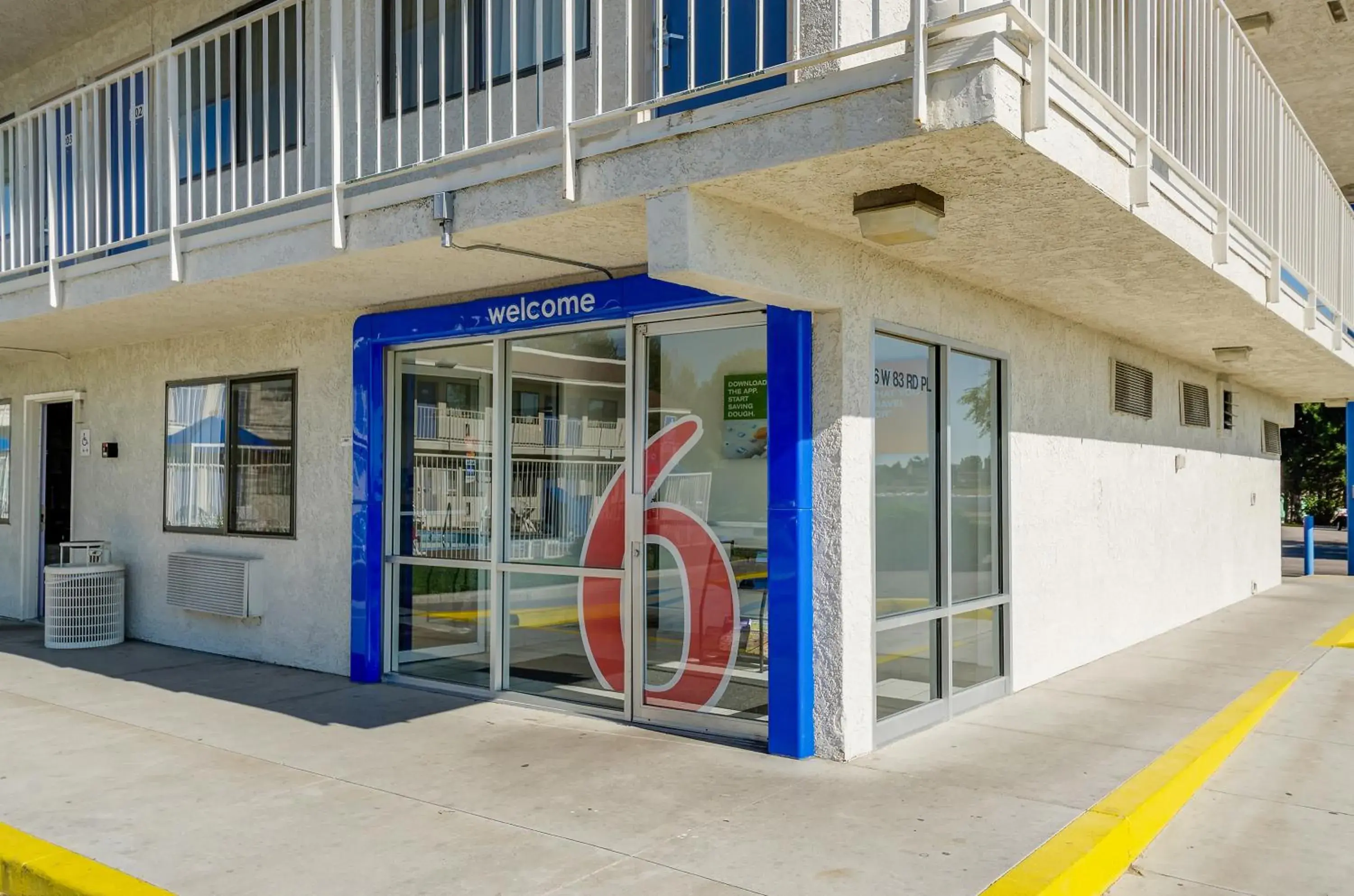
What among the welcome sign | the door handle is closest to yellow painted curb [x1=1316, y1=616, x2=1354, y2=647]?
the welcome sign

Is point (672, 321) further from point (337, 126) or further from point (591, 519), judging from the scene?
point (337, 126)

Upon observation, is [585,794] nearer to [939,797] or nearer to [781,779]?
[781,779]

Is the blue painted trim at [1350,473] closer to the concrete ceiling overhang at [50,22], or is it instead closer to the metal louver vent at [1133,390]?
the metal louver vent at [1133,390]

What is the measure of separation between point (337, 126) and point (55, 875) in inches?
167

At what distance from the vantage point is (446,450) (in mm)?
8227

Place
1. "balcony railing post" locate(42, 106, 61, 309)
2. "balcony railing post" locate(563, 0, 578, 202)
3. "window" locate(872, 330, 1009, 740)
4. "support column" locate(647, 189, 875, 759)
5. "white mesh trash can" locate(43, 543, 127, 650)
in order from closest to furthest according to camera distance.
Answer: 1. "balcony railing post" locate(563, 0, 578, 202)
2. "support column" locate(647, 189, 875, 759)
3. "window" locate(872, 330, 1009, 740)
4. "balcony railing post" locate(42, 106, 61, 309)
5. "white mesh trash can" locate(43, 543, 127, 650)

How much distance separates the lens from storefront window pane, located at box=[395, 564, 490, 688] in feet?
26.2

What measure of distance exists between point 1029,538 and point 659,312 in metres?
3.51

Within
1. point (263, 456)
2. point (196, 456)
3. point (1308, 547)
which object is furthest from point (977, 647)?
point (1308, 547)

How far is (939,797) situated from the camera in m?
5.40

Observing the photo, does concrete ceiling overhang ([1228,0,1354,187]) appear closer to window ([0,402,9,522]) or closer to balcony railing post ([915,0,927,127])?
balcony railing post ([915,0,927,127])

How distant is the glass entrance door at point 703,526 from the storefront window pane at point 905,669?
71cm

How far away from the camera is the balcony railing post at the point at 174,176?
285 inches

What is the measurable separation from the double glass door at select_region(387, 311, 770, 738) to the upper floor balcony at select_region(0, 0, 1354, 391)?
147cm
